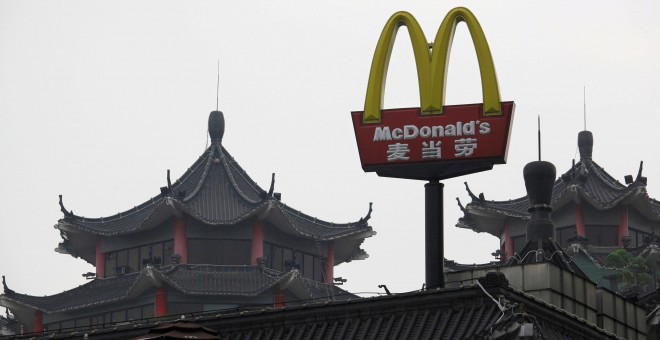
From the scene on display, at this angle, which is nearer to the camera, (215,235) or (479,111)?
(479,111)

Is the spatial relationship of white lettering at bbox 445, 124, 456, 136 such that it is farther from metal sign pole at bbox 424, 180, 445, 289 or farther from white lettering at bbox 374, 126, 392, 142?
white lettering at bbox 374, 126, 392, 142

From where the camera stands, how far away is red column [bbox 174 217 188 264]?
109 m

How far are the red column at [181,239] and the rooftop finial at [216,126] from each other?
1020cm

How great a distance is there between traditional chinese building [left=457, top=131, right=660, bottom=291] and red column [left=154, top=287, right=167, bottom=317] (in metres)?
Result: 25.1

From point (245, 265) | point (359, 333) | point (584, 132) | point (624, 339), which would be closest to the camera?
point (359, 333)

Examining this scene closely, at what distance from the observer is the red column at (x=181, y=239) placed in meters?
109

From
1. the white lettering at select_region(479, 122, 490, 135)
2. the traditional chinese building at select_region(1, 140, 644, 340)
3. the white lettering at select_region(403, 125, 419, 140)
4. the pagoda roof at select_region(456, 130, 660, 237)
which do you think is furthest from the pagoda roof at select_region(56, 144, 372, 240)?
the traditional chinese building at select_region(1, 140, 644, 340)

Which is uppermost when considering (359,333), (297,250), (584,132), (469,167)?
(584,132)

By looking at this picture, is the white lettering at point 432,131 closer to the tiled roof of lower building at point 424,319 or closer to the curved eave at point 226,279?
the tiled roof of lower building at point 424,319

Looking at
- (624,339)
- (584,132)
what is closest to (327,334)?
(624,339)

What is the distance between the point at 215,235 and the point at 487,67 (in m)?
45.9

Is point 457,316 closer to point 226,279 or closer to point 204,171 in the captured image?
point 226,279

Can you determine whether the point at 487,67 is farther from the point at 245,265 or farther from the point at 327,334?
the point at 245,265

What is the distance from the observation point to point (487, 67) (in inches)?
2675
